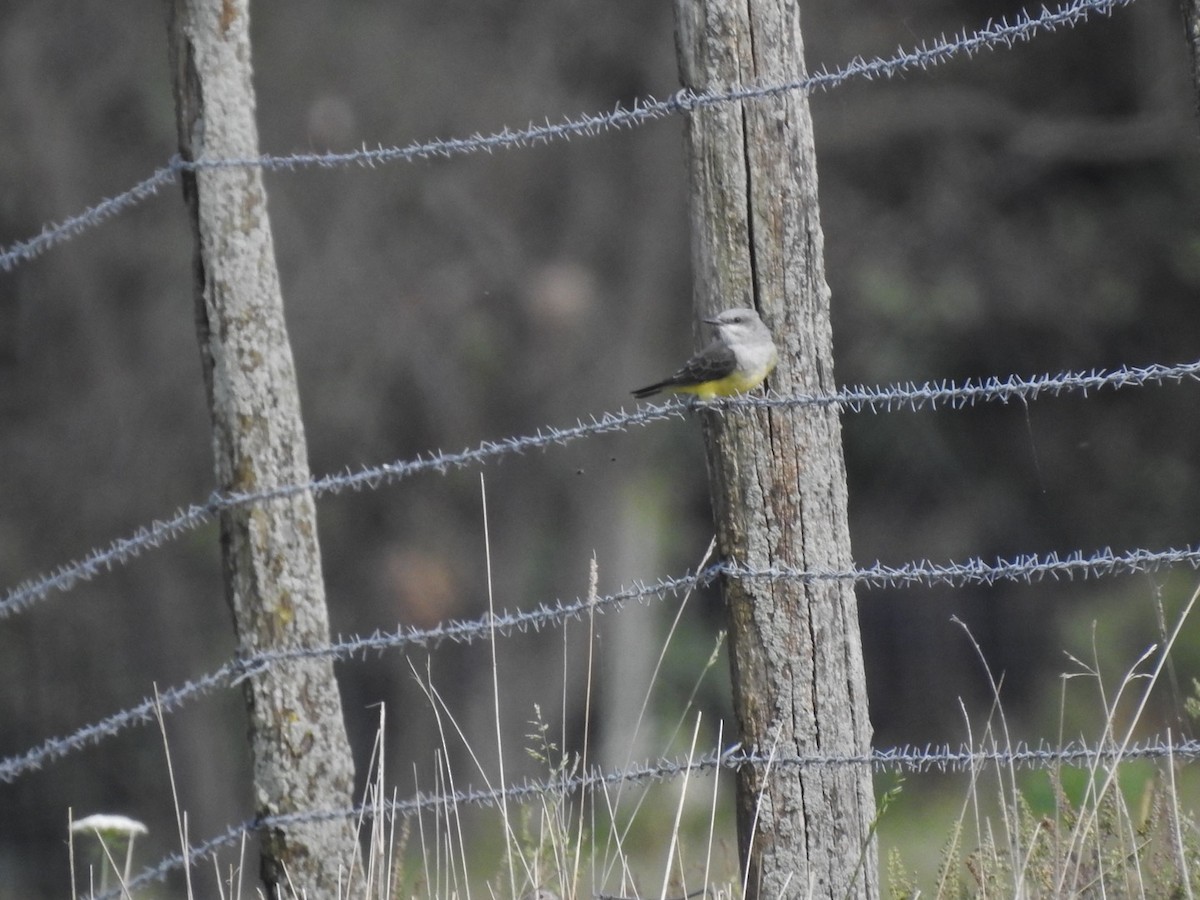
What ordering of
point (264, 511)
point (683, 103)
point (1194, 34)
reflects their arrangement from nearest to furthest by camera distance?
point (1194, 34) < point (683, 103) < point (264, 511)

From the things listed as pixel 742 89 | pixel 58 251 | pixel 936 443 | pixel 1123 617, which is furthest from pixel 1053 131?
pixel 742 89

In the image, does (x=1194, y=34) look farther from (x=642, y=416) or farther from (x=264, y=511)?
(x=264, y=511)

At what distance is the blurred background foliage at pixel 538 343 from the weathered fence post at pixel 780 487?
27.9 ft

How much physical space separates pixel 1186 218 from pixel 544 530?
6.78 metres

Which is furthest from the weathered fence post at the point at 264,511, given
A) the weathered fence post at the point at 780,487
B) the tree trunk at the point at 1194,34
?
the tree trunk at the point at 1194,34

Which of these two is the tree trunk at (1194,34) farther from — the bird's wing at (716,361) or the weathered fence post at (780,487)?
the bird's wing at (716,361)

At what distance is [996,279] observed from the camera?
1531cm

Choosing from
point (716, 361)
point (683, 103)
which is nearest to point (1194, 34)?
point (683, 103)

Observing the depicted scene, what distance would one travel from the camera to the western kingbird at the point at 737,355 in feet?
11.9

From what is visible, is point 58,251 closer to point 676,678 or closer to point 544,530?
point 544,530

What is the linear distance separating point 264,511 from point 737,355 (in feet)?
4.32

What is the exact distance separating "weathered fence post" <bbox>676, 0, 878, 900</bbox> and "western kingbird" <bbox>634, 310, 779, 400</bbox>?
0.03 m

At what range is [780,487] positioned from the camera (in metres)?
3.60

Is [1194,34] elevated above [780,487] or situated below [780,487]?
above
